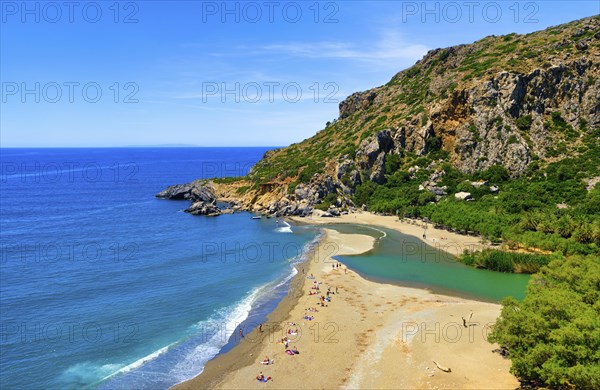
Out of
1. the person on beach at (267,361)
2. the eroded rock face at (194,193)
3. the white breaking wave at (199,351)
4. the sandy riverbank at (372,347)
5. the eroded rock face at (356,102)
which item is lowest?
the white breaking wave at (199,351)

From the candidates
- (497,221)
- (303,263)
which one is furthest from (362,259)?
(497,221)

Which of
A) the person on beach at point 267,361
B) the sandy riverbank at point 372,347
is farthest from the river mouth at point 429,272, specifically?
the person on beach at point 267,361

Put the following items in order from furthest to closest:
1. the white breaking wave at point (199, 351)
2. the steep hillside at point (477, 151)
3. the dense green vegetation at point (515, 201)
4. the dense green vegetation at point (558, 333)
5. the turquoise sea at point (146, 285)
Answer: the steep hillside at point (477, 151) < the dense green vegetation at point (515, 201) < the turquoise sea at point (146, 285) < the white breaking wave at point (199, 351) < the dense green vegetation at point (558, 333)

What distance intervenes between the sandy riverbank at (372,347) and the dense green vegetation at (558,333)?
3072mm

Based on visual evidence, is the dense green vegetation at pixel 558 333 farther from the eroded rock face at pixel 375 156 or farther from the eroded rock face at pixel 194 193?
the eroded rock face at pixel 194 193

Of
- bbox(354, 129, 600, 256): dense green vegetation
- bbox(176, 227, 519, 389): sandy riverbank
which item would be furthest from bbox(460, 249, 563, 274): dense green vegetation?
bbox(176, 227, 519, 389): sandy riverbank

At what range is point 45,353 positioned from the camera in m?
35.0

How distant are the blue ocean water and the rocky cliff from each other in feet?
61.8

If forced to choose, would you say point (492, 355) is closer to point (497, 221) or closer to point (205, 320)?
point (205, 320)

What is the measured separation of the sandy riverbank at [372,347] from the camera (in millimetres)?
29828

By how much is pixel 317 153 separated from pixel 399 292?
87020 mm

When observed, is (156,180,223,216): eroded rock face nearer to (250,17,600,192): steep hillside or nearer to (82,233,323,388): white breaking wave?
(250,17,600,192): steep hillside

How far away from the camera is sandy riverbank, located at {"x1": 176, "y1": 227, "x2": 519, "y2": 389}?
97.9 ft

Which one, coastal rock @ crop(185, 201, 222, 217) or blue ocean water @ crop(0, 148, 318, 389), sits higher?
coastal rock @ crop(185, 201, 222, 217)
